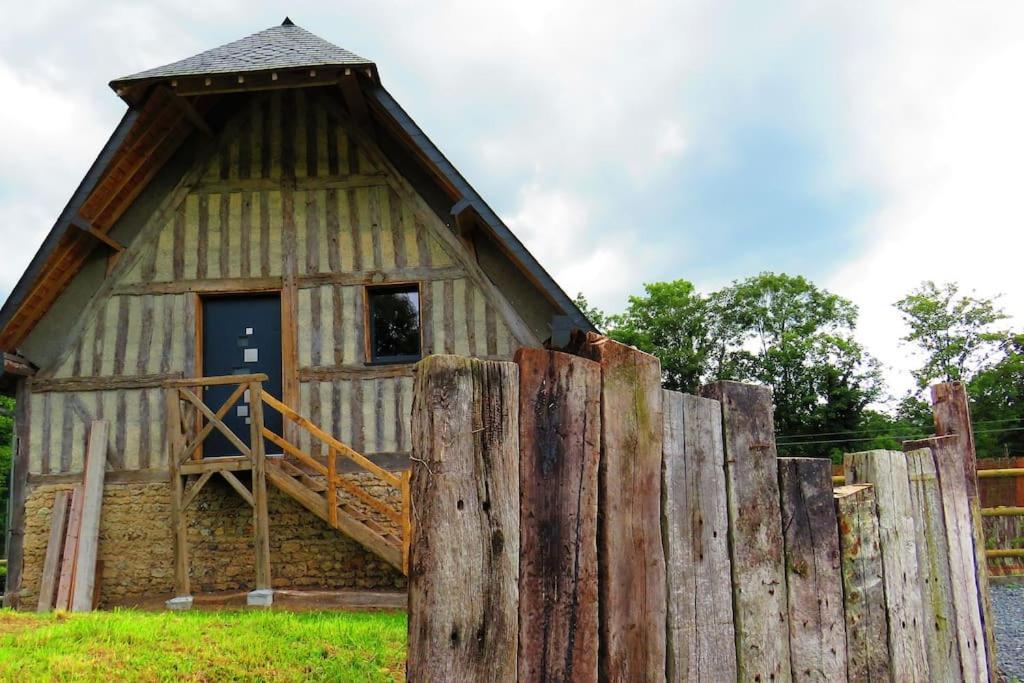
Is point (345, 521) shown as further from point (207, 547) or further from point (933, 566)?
point (933, 566)

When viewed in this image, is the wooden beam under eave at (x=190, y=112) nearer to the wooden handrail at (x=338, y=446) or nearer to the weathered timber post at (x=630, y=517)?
the wooden handrail at (x=338, y=446)

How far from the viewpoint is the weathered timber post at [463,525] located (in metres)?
2.08

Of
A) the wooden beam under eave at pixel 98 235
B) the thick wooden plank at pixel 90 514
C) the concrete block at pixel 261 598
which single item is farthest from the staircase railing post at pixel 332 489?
the wooden beam under eave at pixel 98 235

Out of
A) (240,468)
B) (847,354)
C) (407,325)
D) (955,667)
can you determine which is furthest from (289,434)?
(847,354)

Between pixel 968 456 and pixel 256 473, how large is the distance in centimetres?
701

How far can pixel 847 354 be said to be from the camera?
39.7 m

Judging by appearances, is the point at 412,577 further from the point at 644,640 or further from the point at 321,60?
the point at 321,60

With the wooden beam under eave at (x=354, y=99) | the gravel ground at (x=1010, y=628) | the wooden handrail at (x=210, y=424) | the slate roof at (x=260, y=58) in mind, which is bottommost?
the gravel ground at (x=1010, y=628)

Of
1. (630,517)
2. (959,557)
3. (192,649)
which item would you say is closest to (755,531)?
(630,517)

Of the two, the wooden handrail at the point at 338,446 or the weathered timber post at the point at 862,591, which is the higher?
the wooden handrail at the point at 338,446

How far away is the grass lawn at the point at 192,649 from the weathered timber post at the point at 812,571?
11.9ft

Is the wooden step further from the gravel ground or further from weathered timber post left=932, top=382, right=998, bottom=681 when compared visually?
the gravel ground

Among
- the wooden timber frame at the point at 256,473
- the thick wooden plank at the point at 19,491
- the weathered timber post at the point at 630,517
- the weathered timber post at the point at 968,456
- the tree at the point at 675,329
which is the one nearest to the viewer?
the weathered timber post at the point at 630,517

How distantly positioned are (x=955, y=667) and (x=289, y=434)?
775 cm
